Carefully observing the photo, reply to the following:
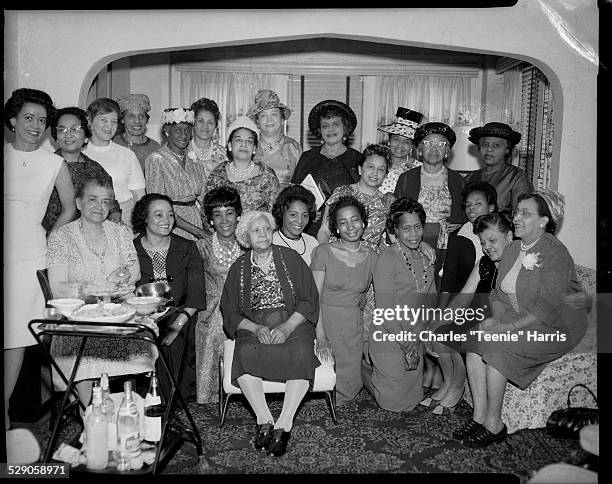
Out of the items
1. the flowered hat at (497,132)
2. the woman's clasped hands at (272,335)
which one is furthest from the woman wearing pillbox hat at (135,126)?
the flowered hat at (497,132)

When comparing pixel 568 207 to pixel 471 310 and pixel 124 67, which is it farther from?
pixel 124 67

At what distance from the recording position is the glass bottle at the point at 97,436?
3.29 metres

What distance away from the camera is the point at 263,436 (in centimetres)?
368

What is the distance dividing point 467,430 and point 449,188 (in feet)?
4.91

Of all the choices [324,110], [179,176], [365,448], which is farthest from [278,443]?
[324,110]

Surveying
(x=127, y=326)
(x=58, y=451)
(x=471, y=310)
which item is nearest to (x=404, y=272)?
(x=471, y=310)

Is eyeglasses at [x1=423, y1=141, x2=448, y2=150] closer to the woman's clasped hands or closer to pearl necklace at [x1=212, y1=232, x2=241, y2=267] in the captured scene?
pearl necklace at [x1=212, y1=232, x2=241, y2=267]

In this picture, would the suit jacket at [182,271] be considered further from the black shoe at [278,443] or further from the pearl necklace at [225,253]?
the black shoe at [278,443]

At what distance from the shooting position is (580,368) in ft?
12.5

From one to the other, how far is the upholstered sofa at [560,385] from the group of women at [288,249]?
76mm

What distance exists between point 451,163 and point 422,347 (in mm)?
1226

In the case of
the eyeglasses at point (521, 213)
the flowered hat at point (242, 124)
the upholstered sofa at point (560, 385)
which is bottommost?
the upholstered sofa at point (560, 385)

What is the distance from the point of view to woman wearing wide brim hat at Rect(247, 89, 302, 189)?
4.61 metres

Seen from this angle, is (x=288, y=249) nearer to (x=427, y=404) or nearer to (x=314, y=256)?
(x=314, y=256)
